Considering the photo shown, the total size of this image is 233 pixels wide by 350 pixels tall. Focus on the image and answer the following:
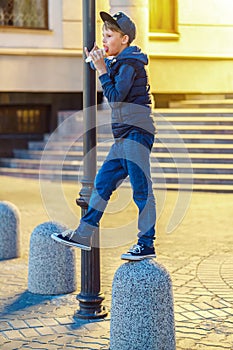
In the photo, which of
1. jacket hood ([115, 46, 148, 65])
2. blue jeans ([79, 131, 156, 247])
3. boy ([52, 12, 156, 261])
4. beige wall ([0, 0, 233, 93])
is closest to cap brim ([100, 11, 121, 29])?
boy ([52, 12, 156, 261])

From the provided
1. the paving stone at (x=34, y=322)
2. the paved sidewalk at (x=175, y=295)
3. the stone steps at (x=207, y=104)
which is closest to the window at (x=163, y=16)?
the stone steps at (x=207, y=104)

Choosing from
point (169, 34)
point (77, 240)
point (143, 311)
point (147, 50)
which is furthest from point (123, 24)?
point (169, 34)

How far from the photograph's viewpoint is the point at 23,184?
16406mm

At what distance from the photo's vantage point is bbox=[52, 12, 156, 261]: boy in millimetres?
6387

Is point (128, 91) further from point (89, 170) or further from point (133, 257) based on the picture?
point (133, 257)

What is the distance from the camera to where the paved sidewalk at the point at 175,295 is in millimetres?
6191

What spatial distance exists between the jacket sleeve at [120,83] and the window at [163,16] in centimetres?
1515

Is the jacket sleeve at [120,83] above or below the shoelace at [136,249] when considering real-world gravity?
above

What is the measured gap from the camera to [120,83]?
629 cm

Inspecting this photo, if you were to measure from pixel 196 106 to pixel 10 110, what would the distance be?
465 cm

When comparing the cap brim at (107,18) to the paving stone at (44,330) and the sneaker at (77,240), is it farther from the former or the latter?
the paving stone at (44,330)

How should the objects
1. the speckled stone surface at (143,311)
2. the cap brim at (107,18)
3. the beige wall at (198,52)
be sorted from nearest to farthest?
the speckled stone surface at (143,311), the cap brim at (107,18), the beige wall at (198,52)

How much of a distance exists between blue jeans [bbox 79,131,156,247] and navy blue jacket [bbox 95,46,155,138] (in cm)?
9

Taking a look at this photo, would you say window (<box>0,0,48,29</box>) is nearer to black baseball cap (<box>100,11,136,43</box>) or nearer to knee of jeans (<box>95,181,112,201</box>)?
black baseball cap (<box>100,11,136,43</box>)
